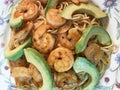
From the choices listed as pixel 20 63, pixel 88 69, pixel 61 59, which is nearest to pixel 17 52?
pixel 20 63

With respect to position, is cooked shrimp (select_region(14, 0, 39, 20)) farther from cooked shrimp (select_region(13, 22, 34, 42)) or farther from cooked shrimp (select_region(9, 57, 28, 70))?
cooked shrimp (select_region(9, 57, 28, 70))

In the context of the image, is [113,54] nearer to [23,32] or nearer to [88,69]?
[88,69]

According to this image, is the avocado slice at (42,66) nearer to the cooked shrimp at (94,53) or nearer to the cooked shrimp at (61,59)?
the cooked shrimp at (61,59)

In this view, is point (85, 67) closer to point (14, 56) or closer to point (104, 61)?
point (104, 61)

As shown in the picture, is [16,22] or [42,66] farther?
[16,22]

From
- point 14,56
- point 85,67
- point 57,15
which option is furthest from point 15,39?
point 85,67

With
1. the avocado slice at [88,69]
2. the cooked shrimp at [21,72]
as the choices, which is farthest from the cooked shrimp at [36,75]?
the avocado slice at [88,69]

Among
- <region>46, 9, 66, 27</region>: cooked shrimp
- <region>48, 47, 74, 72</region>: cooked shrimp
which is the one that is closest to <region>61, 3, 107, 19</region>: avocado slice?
<region>46, 9, 66, 27</region>: cooked shrimp
